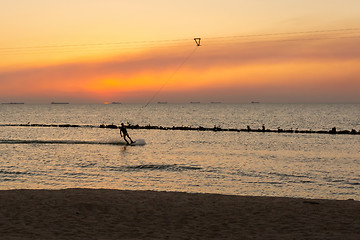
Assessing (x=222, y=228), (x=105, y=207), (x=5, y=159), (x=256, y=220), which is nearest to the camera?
(x=222, y=228)

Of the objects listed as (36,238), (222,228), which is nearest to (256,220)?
(222,228)

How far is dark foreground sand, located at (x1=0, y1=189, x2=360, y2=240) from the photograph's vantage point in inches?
495

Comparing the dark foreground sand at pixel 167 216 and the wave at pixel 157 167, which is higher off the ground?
the wave at pixel 157 167

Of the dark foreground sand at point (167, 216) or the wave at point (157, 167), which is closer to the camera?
the dark foreground sand at point (167, 216)

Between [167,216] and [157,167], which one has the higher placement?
[157,167]

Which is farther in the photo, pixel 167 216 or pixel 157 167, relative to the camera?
pixel 157 167

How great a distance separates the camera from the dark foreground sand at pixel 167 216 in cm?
1256

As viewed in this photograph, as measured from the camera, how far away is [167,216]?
15078 mm

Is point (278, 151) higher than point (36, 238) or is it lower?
higher

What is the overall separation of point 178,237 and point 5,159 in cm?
3199

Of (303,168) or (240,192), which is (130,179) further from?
(303,168)

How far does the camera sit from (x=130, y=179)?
93.7 ft

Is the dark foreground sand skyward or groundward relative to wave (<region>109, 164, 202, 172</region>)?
groundward

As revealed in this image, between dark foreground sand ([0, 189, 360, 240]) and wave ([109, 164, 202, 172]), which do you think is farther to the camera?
wave ([109, 164, 202, 172])
